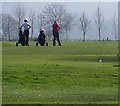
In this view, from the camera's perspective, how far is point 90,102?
37.3 ft

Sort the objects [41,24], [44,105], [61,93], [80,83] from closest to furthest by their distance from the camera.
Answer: [44,105] → [61,93] → [80,83] → [41,24]

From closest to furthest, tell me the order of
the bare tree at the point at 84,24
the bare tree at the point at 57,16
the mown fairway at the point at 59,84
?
the mown fairway at the point at 59,84 → the bare tree at the point at 57,16 → the bare tree at the point at 84,24

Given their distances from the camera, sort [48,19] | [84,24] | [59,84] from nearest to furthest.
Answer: [59,84], [48,19], [84,24]

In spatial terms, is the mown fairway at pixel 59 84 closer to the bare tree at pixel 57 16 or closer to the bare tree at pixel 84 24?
the bare tree at pixel 57 16

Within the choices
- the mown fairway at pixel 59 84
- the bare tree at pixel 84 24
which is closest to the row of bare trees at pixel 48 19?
the bare tree at pixel 84 24

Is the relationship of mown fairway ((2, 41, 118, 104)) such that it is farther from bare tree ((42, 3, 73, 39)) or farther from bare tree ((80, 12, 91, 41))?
bare tree ((80, 12, 91, 41))

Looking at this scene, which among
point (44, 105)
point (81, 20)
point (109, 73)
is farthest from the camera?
point (81, 20)

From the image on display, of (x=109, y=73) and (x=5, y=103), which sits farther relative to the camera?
(x=109, y=73)

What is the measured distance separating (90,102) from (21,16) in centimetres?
10688

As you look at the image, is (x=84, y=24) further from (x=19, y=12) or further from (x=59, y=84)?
(x=59, y=84)

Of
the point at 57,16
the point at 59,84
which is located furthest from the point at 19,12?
the point at 59,84

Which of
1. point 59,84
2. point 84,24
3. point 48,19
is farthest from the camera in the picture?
point 84,24

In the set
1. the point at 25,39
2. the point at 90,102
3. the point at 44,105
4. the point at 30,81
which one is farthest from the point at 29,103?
the point at 25,39

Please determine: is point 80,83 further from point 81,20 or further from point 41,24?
point 81,20
